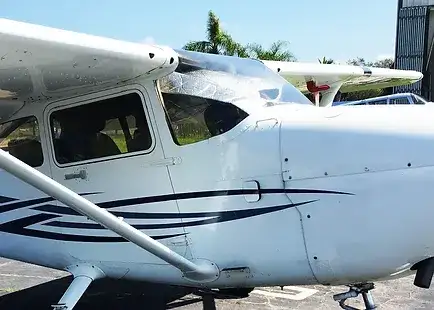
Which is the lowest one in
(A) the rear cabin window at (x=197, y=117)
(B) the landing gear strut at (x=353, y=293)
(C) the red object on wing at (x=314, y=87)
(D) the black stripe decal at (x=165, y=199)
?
(B) the landing gear strut at (x=353, y=293)

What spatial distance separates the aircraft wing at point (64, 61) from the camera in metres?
3.17

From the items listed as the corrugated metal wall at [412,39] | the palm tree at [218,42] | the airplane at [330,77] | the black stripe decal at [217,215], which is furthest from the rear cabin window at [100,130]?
the corrugated metal wall at [412,39]

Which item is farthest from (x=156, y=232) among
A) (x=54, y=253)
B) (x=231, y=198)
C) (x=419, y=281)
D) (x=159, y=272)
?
(x=419, y=281)

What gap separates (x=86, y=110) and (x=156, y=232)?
102cm

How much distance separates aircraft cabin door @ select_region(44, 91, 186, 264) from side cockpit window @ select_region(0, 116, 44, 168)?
0.44 feet

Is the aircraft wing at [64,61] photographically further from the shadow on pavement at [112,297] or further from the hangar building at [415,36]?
the hangar building at [415,36]

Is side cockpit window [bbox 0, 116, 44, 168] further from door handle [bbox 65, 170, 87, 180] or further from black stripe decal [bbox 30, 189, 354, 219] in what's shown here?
black stripe decal [bbox 30, 189, 354, 219]

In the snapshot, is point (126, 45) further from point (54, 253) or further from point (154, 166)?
point (54, 253)

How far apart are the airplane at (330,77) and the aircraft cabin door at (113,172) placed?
111 inches

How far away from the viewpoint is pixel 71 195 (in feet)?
11.1

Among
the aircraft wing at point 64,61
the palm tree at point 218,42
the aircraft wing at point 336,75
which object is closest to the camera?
the aircraft wing at point 64,61

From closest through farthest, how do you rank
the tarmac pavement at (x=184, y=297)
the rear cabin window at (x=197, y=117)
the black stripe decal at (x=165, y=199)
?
the black stripe decal at (x=165, y=199) < the rear cabin window at (x=197, y=117) < the tarmac pavement at (x=184, y=297)

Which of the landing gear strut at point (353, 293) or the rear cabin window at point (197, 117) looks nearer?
the landing gear strut at point (353, 293)

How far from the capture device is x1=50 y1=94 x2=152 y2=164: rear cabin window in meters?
3.94
